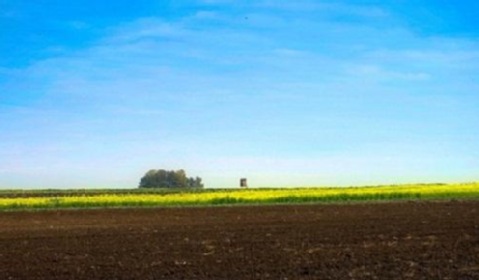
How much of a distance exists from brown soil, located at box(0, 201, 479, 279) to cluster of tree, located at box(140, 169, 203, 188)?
2946 inches

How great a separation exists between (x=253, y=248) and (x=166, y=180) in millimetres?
88681

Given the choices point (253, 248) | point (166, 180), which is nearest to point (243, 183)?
point (166, 180)

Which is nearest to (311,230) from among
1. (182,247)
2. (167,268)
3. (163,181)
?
(182,247)

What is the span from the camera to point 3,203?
51.4 meters

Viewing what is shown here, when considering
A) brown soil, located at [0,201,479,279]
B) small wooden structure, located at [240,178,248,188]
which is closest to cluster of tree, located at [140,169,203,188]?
small wooden structure, located at [240,178,248,188]

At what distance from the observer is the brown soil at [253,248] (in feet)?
54.3

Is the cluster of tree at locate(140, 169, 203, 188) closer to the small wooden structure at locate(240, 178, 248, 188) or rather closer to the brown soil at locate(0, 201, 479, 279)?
the small wooden structure at locate(240, 178, 248, 188)

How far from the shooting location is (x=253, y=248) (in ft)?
67.3

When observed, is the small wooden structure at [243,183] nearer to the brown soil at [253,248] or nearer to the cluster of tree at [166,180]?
the cluster of tree at [166,180]

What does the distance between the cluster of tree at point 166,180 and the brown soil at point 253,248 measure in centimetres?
7483

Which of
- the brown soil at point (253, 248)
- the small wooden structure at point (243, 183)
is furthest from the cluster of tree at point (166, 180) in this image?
the brown soil at point (253, 248)

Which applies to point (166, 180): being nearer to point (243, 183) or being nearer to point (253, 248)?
point (243, 183)

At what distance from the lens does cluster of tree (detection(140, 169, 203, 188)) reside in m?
108

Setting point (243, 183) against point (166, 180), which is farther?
point (166, 180)
